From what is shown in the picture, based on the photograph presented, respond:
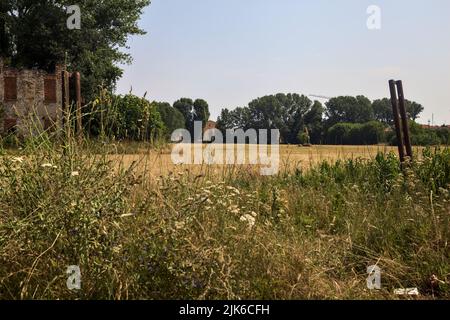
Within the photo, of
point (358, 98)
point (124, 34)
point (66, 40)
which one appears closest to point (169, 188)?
point (66, 40)

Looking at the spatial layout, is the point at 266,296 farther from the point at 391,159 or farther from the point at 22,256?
the point at 391,159

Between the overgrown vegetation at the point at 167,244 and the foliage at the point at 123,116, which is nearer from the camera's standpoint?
the overgrown vegetation at the point at 167,244

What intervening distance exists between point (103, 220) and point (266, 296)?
112 cm

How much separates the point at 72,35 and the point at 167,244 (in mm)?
33946

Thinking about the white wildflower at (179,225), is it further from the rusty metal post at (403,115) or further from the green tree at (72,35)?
the green tree at (72,35)

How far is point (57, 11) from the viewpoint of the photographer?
114 feet

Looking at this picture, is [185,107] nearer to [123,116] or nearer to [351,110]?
[351,110]

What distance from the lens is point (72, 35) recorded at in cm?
3431

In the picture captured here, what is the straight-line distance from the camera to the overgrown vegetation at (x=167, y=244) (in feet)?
9.91

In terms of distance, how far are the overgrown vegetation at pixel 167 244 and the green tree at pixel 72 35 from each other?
99.8ft

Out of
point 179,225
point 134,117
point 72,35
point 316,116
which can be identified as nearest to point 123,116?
point 134,117

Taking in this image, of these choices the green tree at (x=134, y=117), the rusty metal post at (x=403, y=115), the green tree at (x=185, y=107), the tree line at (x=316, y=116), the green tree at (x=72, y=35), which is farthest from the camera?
the green tree at (x=185, y=107)

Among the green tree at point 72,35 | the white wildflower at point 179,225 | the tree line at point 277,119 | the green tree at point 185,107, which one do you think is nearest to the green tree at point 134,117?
the tree line at point 277,119

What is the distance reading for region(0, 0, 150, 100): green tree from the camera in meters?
34.4
